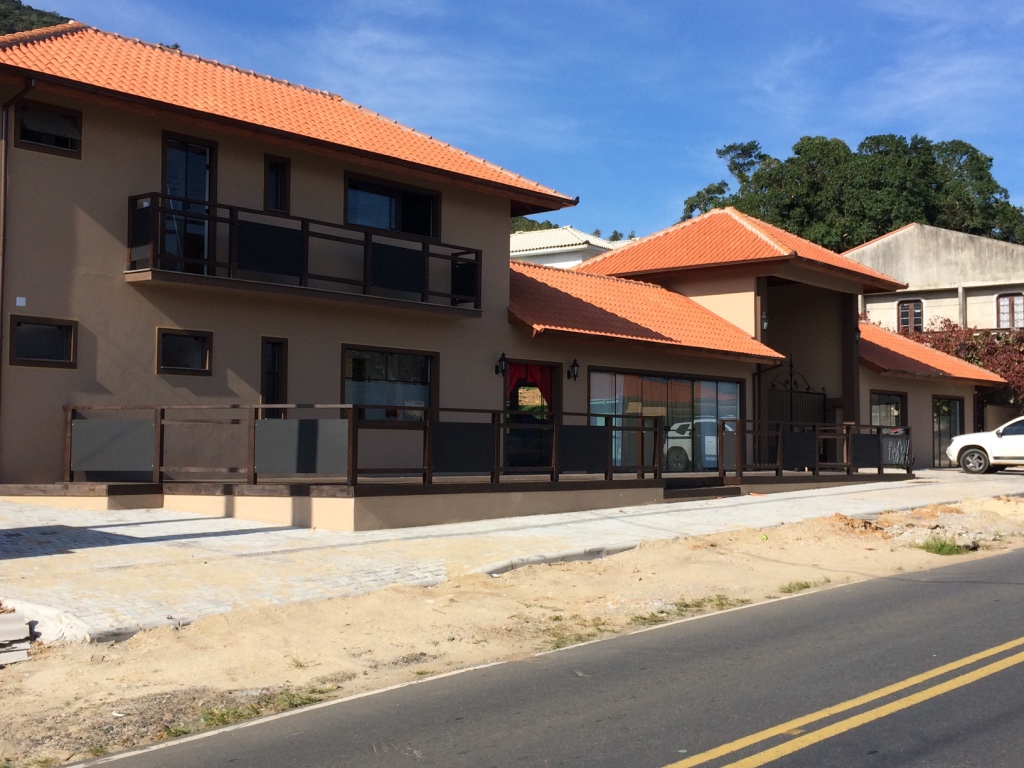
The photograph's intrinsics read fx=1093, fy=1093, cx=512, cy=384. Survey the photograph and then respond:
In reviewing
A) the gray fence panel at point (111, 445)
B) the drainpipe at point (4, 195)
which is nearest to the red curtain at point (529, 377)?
the gray fence panel at point (111, 445)

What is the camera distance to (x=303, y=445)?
15.2 meters

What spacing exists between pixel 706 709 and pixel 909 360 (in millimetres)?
30509

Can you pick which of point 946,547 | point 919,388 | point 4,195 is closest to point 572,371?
point 946,547

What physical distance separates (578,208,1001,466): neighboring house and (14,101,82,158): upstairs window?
15.5m

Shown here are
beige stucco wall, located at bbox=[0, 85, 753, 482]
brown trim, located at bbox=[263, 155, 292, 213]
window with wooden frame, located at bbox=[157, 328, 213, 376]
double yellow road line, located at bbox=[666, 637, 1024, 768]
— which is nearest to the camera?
double yellow road line, located at bbox=[666, 637, 1024, 768]

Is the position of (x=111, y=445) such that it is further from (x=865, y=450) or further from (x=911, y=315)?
(x=911, y=315)

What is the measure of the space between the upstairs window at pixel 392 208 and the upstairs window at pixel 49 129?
16.0ft

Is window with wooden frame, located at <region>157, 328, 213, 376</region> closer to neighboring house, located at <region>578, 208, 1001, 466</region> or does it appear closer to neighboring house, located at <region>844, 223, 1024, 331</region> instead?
neighboring house, located at <region>578, 208, 1001, 466</region>

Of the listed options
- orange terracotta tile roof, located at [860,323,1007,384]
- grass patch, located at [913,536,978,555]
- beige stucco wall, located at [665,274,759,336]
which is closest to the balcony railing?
beige stucco wall, located at [665,274,759,336]

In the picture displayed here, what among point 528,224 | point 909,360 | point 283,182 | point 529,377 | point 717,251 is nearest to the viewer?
point 283,182

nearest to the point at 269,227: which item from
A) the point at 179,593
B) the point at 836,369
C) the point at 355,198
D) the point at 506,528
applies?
the point at 355,198

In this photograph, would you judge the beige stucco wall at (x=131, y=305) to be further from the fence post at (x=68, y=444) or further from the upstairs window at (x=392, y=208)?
the upstairs window at (x=392, y=208)

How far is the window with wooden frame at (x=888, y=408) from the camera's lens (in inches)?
1310

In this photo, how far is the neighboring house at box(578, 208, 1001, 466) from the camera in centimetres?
2708
